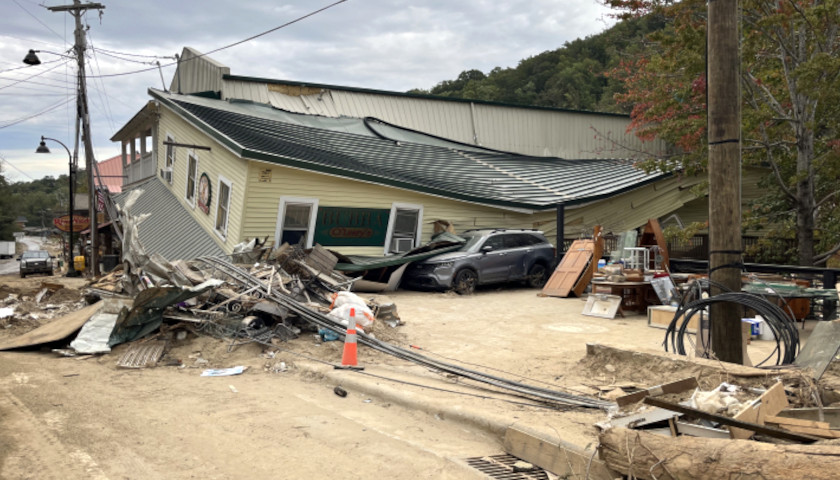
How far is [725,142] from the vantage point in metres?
6.17

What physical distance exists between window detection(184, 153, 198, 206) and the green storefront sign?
5.49 meters

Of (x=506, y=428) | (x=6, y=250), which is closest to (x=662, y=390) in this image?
(x=506, y=428)

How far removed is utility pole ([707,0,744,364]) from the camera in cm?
616

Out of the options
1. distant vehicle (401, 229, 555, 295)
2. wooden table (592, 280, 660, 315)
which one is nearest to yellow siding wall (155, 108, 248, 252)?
distant vehicle (401, 229, 555, 295)

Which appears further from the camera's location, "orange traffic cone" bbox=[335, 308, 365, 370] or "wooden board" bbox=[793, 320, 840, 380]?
"orange traffic cone" bbox=[335, 308, 365, 370]

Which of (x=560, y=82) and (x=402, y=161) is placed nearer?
(x=402, y=161)

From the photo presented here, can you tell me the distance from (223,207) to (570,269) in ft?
31.5

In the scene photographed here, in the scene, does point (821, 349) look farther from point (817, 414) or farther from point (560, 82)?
point (560, 82)

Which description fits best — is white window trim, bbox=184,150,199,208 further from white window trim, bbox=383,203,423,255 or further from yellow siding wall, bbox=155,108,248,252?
white window trim, bbox=383,203,423,255

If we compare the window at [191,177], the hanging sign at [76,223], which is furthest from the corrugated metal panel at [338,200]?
the hanging sign at [76,223]

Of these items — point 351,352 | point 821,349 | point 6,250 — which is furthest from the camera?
point 6,250

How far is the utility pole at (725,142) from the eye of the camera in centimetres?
616

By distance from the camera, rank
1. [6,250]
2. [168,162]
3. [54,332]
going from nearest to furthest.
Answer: [54,332]
[168,162]
[6,250]

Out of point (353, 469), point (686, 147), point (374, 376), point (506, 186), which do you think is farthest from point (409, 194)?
point (353, 469)
